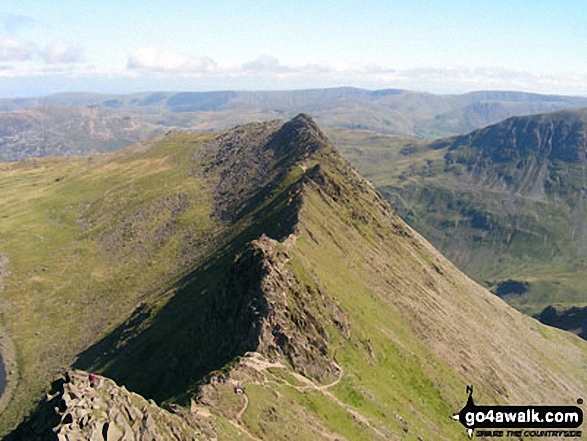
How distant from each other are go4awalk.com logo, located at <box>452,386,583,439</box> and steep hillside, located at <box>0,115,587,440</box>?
5441mm

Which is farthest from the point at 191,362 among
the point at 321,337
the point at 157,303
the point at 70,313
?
the point at 70,313

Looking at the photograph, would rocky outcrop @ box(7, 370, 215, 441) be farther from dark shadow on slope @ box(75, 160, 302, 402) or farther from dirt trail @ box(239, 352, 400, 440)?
dirt trail @ box(239, 352, 400, 440)

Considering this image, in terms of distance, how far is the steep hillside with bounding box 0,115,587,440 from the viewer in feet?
238

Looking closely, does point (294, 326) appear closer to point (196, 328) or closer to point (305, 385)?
point (305, 385)

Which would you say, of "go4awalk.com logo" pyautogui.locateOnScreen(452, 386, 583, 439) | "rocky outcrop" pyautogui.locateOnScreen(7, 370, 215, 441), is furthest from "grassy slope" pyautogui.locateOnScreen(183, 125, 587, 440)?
"rocky outcrop" pyautogui.locateOnScreen(7, 370, 215, 441)

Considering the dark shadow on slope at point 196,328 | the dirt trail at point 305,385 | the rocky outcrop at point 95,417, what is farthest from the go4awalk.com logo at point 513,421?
the rocky outcrop at point 95,417

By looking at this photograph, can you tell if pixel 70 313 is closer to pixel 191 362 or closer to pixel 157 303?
pixel 157 303

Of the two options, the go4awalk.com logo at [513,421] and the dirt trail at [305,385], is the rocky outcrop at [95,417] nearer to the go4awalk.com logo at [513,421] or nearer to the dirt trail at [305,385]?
the dirt trail at [305,385]

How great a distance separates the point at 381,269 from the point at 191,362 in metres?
70.9

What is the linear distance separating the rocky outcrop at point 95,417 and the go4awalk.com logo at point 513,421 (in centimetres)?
4554

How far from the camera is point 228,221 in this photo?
18575 centimetres

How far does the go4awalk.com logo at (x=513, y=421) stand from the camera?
72.6 meters

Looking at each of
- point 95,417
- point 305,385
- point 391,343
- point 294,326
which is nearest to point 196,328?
point 294,326

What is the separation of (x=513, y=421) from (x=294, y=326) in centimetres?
4324
